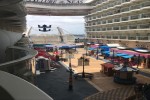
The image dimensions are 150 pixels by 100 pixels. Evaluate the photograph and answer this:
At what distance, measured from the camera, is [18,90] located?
451 centimetres

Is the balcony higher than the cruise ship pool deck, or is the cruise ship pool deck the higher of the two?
the balcony

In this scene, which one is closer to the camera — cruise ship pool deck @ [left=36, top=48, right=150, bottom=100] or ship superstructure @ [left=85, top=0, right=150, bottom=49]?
cruise ship pool deck @ [left=36, top=48, right=150, bottom=100]

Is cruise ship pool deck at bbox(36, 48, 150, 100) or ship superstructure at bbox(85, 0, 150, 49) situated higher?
ship superstructure at bbox(85, 0, 150, 49)

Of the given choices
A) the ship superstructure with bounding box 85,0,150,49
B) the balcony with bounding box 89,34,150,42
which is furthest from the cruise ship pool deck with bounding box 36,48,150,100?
the ship superstructure with bounding box 85,0,150,49

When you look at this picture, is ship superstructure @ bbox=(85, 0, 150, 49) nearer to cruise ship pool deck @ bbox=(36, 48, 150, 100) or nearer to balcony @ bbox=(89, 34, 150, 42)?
balcony @ bbox=(89, 34, 150, 42)

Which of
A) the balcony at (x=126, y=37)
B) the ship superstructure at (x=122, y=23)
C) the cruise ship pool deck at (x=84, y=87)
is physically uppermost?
the ship superstructure at (x=122, y=23)

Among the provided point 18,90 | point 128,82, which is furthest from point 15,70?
point 128,82

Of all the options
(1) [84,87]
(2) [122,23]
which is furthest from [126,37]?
(1) [84,87]

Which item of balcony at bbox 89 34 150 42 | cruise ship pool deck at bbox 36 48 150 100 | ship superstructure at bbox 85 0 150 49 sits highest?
ship superstructure at bbox 85 0 150 49

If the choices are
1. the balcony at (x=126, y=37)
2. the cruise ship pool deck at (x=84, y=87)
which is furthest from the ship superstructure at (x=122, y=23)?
the cruise ship pool deck at (x=84, y=87)

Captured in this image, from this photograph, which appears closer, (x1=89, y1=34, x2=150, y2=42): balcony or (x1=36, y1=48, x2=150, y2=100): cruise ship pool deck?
(x1=36, y1=48, x2=150, y2=100): cruise ship pool deck

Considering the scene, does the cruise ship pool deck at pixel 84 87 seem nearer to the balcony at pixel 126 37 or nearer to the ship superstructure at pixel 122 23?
the balcony at pixel 126 37

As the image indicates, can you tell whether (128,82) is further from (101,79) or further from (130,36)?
(130,36)

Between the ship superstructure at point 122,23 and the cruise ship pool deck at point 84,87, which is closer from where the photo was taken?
the cruise ship pool deck at point 84,87
